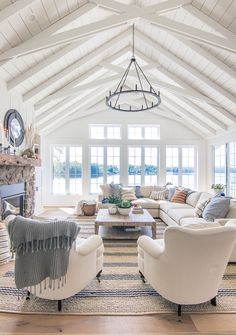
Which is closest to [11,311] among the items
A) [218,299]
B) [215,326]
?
[215,326]

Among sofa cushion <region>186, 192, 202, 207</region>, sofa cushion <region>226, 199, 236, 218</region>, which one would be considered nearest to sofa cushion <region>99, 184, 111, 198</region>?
sofa cushion <region>186, 192, 202, 207</region>

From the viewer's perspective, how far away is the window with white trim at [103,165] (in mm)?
8375

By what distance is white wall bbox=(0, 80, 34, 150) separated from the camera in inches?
166

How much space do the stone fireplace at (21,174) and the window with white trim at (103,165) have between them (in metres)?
2.75

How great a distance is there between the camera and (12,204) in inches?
187

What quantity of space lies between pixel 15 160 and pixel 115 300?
301 centimetres

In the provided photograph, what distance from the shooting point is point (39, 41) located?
3562 millimetres

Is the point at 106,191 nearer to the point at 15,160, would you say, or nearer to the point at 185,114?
the point at 15,160

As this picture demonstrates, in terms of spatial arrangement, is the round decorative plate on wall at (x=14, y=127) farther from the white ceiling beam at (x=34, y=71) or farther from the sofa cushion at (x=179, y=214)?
the sofa cushion at (x=179, y=214)

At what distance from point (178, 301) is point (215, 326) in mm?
349

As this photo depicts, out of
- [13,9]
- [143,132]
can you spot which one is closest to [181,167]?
[143,132]

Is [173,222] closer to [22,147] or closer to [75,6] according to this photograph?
[22,147]

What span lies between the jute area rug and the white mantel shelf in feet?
5.69

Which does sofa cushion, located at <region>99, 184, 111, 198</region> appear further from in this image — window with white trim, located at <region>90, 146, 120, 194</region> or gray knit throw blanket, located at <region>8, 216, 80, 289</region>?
gray knit throw blanket, located at <region>8, 216, 80, 289</region>
